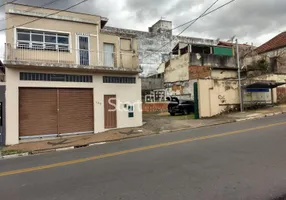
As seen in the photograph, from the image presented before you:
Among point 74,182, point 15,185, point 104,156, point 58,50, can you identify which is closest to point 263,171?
point 74,182

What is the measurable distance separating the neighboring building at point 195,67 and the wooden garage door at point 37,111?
16.5m

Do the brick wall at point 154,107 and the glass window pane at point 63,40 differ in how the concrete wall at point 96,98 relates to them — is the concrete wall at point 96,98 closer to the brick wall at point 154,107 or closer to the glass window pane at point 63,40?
the glass window pane at point 63,40

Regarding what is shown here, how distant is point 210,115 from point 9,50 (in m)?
14.2

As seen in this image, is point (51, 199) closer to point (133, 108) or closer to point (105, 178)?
point (105, 178)

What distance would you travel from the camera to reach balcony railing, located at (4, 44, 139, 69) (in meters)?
14.2

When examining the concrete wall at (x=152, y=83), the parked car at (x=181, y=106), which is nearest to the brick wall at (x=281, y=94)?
the parked car at (x=181, y=106)

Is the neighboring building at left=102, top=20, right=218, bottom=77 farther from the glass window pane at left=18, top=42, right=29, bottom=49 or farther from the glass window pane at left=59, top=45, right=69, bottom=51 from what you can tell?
the glass window pane at left=18, top=42, right=29, bottom=49

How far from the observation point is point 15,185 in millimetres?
5918

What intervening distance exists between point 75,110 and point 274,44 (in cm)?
3193

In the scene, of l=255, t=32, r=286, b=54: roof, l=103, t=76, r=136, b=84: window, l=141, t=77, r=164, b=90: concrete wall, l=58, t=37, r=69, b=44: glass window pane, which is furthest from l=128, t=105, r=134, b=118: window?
l=255, t=32, r=286, b=54: roof

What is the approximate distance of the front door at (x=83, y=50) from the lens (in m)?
16.3

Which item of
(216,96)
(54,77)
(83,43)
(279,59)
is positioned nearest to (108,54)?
(83,43)

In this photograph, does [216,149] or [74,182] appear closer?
[74,182]

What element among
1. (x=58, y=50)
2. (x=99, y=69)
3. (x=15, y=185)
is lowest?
(x=15, y=185)
